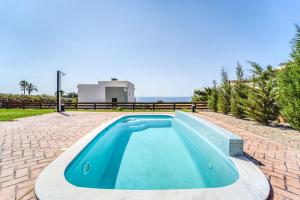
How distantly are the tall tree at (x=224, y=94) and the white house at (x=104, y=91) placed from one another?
1183 cm

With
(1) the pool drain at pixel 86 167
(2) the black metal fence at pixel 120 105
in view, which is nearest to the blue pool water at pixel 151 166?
(1) the pool drain at pixel 86 167

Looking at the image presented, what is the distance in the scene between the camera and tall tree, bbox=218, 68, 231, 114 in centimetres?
1303

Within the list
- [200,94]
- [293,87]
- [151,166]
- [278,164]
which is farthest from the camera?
[200,94]

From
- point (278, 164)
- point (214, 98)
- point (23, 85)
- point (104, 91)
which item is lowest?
point (278, 164)

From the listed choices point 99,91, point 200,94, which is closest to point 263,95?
point 200,94

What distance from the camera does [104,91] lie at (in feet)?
73.5

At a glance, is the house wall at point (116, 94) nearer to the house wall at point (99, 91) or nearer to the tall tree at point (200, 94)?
the house wall at point (99, 91)

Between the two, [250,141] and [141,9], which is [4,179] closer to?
[250,141]

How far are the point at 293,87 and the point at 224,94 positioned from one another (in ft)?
22.0

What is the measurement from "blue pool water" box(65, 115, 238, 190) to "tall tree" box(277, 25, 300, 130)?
3.32 meters

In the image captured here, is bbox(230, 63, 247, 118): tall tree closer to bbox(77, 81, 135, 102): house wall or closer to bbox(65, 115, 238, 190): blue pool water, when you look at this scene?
bbox(65, 115, 238, 190): blue pool water

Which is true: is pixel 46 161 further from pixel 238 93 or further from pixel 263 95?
pixel 238 93

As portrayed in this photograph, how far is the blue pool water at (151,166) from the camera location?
3.33 m

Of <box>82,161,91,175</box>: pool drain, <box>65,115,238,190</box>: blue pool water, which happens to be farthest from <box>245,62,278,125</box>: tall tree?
<box>82,161,91,175</box>: pool drain
